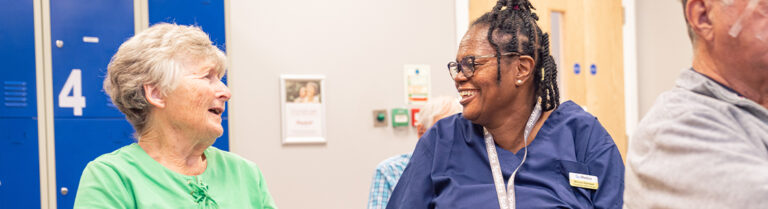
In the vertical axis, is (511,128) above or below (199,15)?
below

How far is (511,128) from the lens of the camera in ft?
5.55

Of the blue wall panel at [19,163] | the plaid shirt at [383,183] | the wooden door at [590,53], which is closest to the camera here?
the plaid shirt at [383,183]

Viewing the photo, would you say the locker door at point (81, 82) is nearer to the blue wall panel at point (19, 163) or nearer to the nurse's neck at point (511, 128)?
the blue wall panel at point (19, 163)

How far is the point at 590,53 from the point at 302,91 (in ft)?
6.70

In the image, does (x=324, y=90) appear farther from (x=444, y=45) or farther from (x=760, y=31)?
(x=760, y=31)

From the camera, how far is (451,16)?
3994mm

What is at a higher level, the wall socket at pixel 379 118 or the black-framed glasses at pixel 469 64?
the black-framed glasses at pixel 469 64

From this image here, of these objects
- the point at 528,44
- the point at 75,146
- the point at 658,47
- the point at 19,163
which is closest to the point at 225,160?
the point at 528,44

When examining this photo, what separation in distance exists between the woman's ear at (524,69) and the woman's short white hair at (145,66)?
89cm

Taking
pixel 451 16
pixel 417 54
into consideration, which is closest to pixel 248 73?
pixel 417 54

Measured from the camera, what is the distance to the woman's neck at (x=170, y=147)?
66.2 inches

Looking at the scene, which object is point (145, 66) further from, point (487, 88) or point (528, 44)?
point (528, 44)

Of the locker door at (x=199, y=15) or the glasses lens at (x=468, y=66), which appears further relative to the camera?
the locker door at (x=199, y=15)

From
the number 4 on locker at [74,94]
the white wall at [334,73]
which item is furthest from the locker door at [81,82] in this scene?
the white wall at [334,73]
